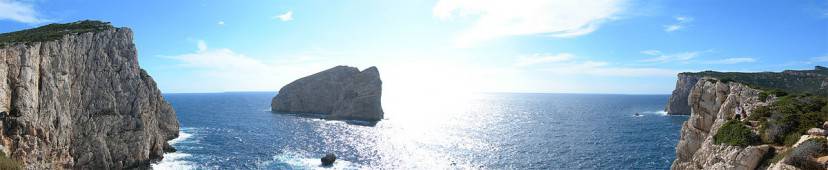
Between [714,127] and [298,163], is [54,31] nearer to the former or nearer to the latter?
[298,163]

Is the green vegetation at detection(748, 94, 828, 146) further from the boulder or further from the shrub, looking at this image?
the shrub

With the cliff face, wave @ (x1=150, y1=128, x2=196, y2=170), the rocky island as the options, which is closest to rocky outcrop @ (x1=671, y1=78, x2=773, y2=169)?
the rocky island

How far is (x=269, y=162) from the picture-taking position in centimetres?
7375

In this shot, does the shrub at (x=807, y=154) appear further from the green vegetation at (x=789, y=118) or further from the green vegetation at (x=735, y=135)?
the green vegetation at (x=735, y=135)

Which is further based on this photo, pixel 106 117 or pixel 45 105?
pixel 106 117

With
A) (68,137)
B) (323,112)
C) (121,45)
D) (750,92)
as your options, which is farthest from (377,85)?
(750,92)

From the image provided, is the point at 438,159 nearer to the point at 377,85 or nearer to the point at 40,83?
the point at 40,83

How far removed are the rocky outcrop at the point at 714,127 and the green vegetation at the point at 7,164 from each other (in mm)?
52673

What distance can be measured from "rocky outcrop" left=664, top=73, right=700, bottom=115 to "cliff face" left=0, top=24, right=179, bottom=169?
16394 cm

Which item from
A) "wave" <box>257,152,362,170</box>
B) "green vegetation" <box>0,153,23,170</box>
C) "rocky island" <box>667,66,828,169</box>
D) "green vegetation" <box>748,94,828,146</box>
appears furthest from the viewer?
"wave" <box>257,152,362,170</box>

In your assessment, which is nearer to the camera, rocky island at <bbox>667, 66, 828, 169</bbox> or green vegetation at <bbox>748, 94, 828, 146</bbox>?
rocky island at <bbox>667, 66, 828, 169</bbox>

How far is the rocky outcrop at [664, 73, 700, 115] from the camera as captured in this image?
16538cm

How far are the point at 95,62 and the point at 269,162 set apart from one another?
1080 inches

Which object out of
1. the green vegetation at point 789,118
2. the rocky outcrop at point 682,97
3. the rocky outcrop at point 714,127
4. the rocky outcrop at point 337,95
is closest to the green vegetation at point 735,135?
the rocky outcrop at point 714,127
